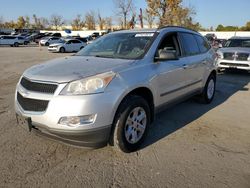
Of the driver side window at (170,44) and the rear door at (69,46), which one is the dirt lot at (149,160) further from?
the rear door at (69,46)

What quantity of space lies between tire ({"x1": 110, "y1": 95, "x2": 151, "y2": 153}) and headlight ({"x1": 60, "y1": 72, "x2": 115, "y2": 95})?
41cm

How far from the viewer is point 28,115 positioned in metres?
3.37

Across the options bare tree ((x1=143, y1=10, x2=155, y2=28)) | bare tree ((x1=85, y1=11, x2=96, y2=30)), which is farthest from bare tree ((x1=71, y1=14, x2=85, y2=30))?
bare tree ((x1=143, y1=10, x2=155, y2=28))

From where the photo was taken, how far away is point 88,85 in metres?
3.21

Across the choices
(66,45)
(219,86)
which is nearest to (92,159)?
(219,86)

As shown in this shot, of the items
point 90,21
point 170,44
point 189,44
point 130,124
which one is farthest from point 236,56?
point 90,21

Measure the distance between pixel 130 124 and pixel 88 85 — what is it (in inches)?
35.3

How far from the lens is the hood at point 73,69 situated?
3313 millimetres

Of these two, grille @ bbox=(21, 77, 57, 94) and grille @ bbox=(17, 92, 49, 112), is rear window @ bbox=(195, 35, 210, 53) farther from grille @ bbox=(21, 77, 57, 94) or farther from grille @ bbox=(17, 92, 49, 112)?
grille @ bbox=(17, 92, 49, 112)

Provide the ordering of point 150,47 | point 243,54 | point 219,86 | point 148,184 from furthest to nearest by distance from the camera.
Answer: point 243,54
point 219,86
point 150,47
point 148,184

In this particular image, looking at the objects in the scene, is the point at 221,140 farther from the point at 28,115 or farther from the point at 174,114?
the point at 28,115

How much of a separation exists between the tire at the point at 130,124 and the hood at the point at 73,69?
53 cm

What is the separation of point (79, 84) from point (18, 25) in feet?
400

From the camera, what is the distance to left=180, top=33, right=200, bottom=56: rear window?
16.8 feet
